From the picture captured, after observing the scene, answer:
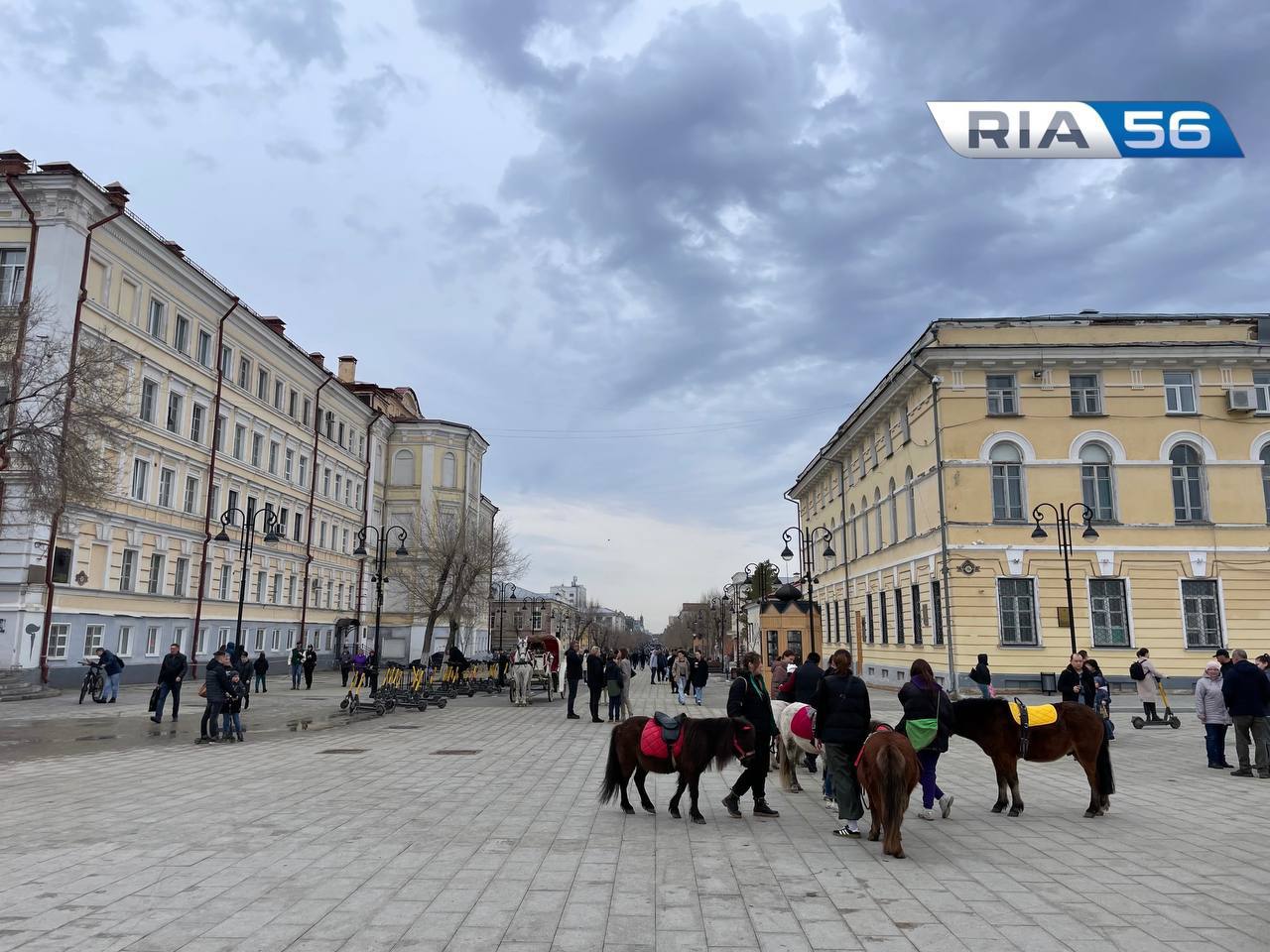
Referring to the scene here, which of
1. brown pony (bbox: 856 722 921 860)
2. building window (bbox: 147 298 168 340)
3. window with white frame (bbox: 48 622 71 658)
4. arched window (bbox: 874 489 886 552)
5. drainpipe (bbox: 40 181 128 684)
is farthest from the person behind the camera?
arched window (bbox: 874 489 886 552)

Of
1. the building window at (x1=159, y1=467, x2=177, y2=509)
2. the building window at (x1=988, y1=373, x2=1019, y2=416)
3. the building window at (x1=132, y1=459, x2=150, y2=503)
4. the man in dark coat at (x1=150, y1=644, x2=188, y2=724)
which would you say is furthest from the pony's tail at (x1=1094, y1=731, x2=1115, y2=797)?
the building window at (x1=159, y1=467, x2=177, y2=509)

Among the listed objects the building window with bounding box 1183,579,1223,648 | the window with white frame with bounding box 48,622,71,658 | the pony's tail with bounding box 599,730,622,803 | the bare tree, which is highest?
the bare tree

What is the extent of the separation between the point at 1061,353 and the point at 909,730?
84.1 ft

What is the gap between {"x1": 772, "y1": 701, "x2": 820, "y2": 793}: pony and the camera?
1131 centimetres

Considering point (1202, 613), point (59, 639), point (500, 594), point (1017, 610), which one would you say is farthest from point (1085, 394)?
point (500, 594)

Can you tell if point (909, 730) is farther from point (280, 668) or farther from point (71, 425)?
point (280, 668)

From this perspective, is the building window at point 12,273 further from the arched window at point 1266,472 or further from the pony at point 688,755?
the arched window at point 1266,472

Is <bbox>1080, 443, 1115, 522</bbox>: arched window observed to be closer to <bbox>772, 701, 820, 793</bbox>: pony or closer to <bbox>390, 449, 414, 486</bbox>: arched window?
<bbox>772, 701, 820, 793</bbox>: pony

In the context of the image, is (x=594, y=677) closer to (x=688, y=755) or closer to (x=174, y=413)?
(x=688, y=755)

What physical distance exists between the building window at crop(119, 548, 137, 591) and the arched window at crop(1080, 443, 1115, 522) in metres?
34.7

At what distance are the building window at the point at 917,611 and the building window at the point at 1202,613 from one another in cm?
856

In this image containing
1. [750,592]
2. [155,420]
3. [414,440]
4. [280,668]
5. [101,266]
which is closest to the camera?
[101,266]

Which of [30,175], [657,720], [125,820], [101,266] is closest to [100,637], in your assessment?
[101,266]

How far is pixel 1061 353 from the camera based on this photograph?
30.7 m
